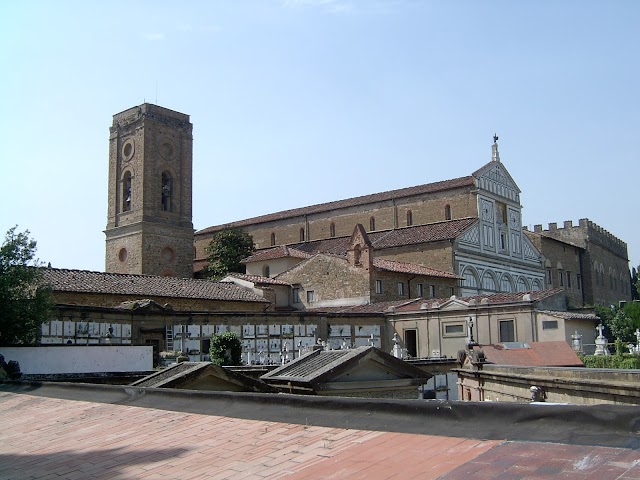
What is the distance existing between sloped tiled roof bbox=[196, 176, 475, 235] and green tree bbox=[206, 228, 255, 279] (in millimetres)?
5506

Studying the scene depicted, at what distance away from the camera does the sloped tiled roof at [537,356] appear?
83.8ft

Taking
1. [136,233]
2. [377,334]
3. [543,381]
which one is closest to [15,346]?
[543,381]

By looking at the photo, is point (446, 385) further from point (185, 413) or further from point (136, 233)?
point (136, 233)

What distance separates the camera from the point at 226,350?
93.9ft

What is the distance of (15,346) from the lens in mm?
19609

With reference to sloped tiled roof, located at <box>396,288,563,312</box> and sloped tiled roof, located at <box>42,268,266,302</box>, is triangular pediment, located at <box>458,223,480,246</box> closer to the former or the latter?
sloped tiled roof, located at <box>396,288,563,312</box>

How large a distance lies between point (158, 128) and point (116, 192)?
7.21 m

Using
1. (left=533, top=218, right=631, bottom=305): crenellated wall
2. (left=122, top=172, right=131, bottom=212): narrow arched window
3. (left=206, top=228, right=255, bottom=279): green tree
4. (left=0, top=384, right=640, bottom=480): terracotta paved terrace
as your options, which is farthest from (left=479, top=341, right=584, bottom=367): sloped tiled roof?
(left=533, top=218, right=631, bottom=305): crenellated wall

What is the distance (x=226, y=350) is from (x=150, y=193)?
110 ft

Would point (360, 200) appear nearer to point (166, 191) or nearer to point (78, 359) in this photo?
point (166, 191)

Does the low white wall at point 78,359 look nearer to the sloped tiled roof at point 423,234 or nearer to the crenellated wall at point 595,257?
the sloped tiled roof at point 423,234

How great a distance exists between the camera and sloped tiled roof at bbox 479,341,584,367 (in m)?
25.5

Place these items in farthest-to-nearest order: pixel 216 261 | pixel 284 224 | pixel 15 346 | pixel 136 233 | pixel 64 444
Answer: pixel 284 224, pixel 216 261, pixel 136 233, pixel 15 346, pixel 64 444

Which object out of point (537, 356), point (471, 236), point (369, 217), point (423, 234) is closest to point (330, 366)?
point (537, 356)
